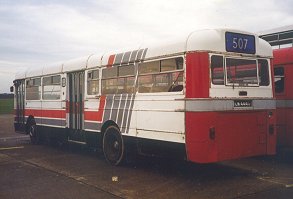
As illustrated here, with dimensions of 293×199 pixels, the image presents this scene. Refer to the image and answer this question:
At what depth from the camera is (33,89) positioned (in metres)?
14.7

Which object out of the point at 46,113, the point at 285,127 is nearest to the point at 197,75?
the point at 285,127

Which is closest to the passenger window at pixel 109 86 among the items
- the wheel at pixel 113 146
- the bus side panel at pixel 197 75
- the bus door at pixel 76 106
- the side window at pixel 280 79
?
the wheel at pixel 113 146

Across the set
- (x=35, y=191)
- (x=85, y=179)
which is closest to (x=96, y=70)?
(x=85, y=179)

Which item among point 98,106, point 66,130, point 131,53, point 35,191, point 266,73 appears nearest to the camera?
point 35,191

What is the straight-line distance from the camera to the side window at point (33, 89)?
47.0ft

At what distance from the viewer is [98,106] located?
34.7 ft

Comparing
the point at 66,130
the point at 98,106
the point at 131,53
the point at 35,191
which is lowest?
the point at 35,191

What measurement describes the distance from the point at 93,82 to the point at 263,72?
4.74 metres

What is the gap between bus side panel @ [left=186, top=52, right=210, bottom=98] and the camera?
24.5 ft

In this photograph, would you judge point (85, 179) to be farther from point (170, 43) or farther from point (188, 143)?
point (170, 43)

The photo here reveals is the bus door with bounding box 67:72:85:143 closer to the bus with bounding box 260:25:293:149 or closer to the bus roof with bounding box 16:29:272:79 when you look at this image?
the bus roof with bounding box 16:29:272:79

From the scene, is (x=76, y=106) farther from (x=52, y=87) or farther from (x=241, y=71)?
(x=241, y=71)

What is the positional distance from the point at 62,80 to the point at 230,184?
23.1 feet

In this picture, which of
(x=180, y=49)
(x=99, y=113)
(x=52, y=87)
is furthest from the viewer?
(x=52, y=87)
